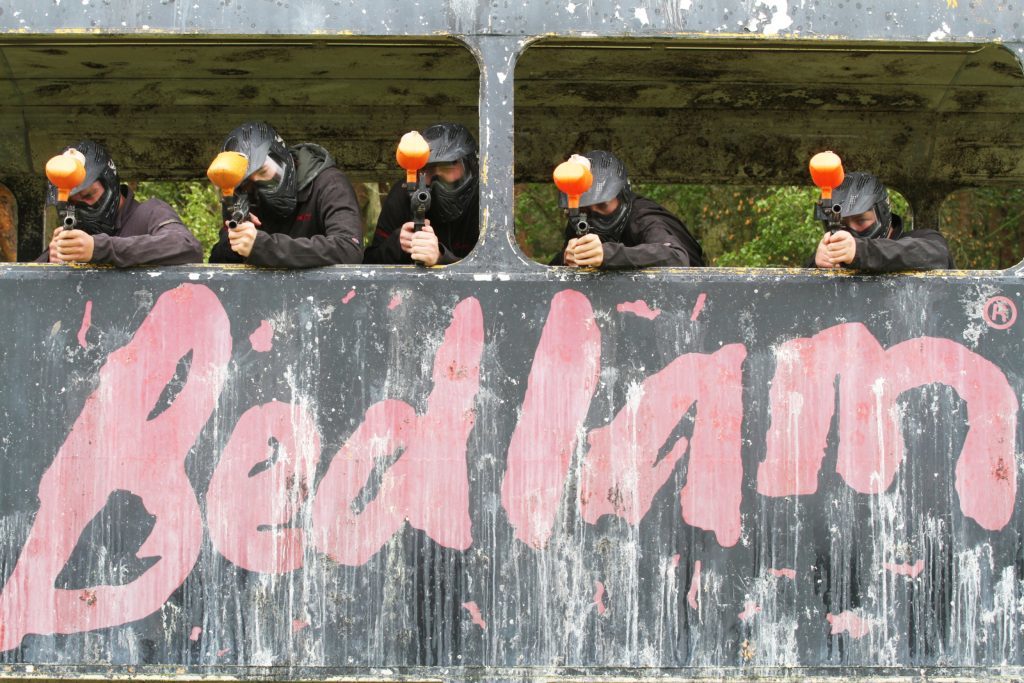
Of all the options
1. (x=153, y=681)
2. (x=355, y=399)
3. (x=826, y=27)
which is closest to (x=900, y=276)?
(x=826, y=27)

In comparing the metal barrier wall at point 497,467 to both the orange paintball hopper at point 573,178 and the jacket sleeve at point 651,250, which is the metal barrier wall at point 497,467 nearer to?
the jacket sleeve at point 651,250

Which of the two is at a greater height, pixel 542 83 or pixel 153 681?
pixel 542 83

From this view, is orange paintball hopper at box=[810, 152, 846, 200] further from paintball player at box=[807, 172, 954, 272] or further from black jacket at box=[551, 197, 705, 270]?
black jacket at box=[551, 197, 705, 270]

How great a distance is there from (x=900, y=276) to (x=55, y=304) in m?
2.99

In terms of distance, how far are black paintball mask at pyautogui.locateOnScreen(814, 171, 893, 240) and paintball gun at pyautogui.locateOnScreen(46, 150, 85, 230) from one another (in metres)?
2.79

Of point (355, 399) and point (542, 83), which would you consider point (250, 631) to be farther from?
point (542, 83)

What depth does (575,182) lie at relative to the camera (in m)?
4.43

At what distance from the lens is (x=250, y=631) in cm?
452

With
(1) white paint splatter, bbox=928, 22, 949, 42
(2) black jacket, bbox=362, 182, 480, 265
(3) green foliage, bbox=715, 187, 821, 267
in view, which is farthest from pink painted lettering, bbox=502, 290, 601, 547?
(3) green foliage, bbox=715, 187, 821, 267

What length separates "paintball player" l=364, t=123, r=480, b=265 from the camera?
16.7 feet

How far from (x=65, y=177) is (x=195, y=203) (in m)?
8.51

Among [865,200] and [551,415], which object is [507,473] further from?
[865,200]

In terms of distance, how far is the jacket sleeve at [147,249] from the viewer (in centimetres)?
453

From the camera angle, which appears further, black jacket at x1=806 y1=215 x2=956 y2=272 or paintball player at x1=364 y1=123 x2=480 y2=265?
paintball player at x1=364 y1=123 x2=480 y2=265
